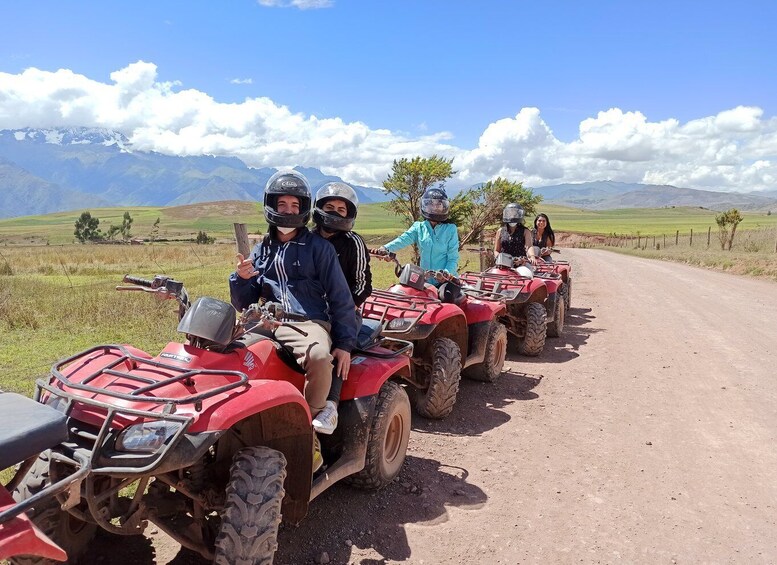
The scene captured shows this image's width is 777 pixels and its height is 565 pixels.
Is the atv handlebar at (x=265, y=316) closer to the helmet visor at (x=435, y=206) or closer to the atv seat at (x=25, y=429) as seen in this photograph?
the atv seat at (x=25, y=429)

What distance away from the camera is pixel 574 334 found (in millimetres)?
10477

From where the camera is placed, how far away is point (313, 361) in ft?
11.1

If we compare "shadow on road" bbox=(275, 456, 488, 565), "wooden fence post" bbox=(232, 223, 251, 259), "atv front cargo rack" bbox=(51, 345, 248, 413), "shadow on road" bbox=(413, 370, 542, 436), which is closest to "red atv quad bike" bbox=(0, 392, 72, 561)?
"atv front cargo rack" bbox=(51, 345, 248, 413)

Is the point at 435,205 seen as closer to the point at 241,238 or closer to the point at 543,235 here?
the point at 241,238

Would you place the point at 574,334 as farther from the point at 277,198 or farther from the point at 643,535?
the point at 277,198

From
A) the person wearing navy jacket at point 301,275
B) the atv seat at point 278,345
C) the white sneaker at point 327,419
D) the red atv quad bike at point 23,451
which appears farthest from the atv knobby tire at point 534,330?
the red atv quad bike at point 23,451

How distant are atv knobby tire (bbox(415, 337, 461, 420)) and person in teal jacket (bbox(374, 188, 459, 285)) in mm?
1252

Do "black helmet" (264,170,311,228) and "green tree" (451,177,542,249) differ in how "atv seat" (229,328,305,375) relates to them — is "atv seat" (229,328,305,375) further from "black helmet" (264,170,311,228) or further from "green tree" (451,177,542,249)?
"green tree" (451,177,542,249)

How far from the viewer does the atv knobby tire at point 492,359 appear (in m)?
6.87

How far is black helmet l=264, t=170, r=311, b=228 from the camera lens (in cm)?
365

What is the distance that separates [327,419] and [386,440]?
99 cm

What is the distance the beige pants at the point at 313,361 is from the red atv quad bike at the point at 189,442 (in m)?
0.09

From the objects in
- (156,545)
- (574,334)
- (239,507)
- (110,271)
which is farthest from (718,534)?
(110,271)

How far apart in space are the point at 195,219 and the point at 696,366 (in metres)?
183
